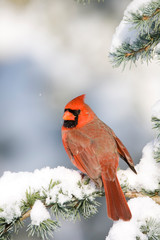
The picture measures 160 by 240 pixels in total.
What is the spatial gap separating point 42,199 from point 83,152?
47cm

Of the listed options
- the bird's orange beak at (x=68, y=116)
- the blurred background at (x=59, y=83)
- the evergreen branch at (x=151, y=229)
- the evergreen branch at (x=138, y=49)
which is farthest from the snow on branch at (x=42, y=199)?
the blurred background at (x=59, y=83)

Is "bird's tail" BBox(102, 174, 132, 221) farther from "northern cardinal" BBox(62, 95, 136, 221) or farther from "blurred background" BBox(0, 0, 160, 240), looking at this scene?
"blurred background" BBox(0, 0, 160, 240)

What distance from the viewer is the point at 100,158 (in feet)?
5.88

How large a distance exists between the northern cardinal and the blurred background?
1.15 m

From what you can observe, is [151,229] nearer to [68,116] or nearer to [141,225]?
[141,225]

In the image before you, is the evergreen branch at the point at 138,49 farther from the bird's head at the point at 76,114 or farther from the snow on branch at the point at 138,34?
the bird's head at the point at 76,114

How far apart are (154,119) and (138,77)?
237 cm

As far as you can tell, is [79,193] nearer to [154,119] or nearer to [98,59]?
[154,119]

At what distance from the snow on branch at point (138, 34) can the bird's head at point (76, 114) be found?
406mm

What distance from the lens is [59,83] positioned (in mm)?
3695

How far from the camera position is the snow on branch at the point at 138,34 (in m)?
1.61

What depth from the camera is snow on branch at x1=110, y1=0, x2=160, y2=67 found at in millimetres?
1605

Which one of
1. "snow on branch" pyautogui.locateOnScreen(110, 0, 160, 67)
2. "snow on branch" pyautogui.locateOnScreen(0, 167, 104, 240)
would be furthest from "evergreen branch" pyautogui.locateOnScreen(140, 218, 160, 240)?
"snow on branch" pyautogui.locateOnScreen(110, 0, 160, 67)

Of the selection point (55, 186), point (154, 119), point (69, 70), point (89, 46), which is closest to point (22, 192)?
point (55, 186)
